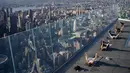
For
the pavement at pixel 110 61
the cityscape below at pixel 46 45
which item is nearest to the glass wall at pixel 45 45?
the cityscape below at pixel 46 45

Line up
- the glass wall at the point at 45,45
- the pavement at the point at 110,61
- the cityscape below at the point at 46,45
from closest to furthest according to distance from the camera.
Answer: the cityscape below at the point at 46,45, the glass wall at the point at 45,45, the pavement at the point at 110,61

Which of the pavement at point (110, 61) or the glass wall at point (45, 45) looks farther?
the pavement at point (110, 61)

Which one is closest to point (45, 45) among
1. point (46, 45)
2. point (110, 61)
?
point (46, 45)

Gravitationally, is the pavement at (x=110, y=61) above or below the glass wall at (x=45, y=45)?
below

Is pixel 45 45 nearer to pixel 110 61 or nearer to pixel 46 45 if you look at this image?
pixel 46 45

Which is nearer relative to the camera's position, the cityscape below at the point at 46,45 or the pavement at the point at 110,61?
the cityscape below at the point at 46,45

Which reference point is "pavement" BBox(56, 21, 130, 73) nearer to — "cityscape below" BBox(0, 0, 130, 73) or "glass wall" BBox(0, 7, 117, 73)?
"cityscape below" BBox(0, 0, 130, 73)

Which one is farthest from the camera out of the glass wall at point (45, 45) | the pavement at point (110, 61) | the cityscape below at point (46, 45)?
the pavement at point (110, 61)

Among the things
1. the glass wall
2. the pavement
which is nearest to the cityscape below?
the glass wall

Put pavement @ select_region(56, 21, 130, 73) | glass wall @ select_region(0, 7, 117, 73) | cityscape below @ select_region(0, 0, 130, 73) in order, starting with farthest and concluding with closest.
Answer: pavement @ select_region(56, 21, 130, 73), glass wall @ select_region(0, 7, 117, 73), cityscape below @ select_region(0, 0, 130, 73)

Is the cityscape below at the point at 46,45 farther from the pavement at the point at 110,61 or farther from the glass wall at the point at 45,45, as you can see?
the pavement at the point at 110,61

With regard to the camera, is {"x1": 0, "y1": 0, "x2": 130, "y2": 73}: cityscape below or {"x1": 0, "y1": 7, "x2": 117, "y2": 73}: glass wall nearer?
{"x1": 0, "y1": 0, "x2": 130, "y2": 73}: cityscape below

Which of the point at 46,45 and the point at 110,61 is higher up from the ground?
the point at 46,45
